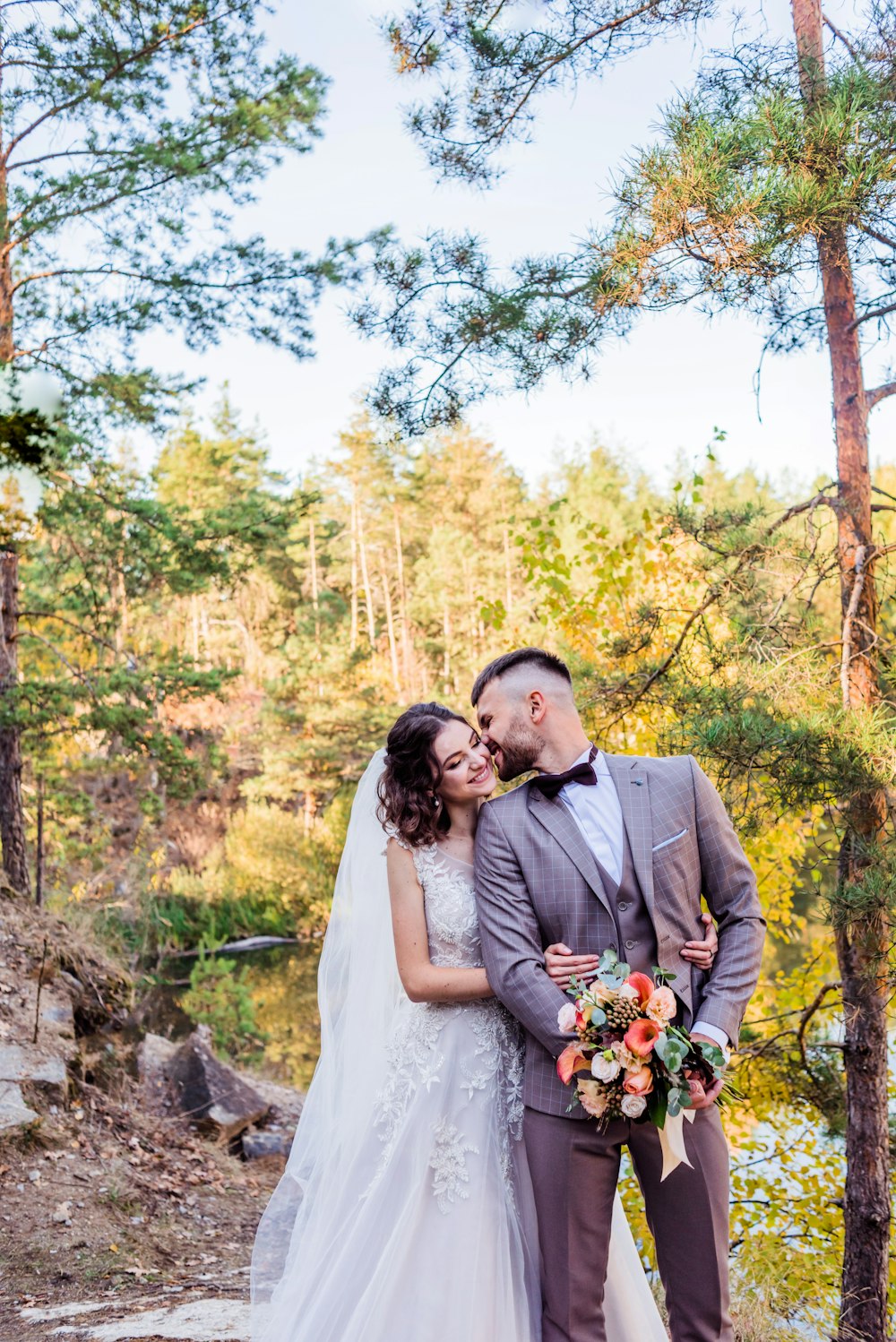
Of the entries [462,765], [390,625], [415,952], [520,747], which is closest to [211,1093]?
[415,952]

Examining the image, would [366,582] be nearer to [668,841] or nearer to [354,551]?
[354,551]

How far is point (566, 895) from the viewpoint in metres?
2.52

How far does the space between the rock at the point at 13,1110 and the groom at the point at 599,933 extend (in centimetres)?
400

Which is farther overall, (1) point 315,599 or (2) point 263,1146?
(1) point 315,599

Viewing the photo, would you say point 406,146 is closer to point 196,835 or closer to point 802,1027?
point 802,1027

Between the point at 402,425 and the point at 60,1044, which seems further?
the point at 60,1044

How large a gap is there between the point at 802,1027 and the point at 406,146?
4.14 metres

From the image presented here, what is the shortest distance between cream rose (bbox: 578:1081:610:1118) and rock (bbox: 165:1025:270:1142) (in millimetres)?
6332

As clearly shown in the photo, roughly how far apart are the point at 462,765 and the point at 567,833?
0.42m

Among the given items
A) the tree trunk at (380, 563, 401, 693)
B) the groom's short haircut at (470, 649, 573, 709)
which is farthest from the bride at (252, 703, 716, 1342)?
the tree trunk at (380, 563, 401, 693)

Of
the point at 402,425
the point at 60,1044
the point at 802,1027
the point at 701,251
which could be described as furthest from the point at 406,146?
the point at 60,1044

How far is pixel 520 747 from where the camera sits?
9.12 feet

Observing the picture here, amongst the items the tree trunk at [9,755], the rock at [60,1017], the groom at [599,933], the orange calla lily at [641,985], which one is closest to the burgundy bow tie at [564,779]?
the groom at [599,933]

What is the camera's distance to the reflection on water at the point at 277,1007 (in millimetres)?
12562
